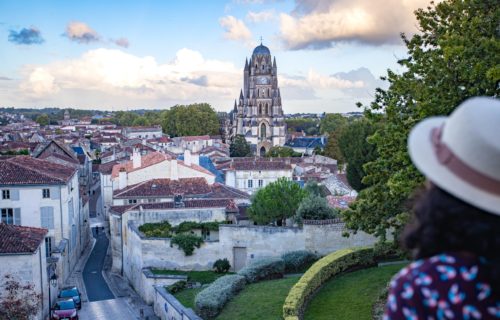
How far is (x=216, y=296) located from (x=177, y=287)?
516cm

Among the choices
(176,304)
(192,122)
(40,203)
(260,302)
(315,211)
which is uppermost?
(192,122)

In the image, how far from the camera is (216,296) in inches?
740

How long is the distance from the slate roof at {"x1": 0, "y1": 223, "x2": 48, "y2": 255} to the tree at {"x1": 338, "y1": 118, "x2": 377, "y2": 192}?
19045 millimetres

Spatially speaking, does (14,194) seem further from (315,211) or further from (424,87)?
(424,87)

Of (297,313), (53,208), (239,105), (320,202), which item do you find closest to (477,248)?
(297,313)

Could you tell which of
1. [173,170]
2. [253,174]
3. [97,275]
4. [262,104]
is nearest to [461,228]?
[97,275]

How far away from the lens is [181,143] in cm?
9419

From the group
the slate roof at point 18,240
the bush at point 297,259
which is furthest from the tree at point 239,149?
the slate roof at point 18,240

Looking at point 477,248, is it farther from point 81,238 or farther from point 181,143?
point 181,143

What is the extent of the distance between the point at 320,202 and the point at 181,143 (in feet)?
229

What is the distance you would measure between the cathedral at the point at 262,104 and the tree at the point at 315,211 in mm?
81297

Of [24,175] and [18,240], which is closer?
[18,240]

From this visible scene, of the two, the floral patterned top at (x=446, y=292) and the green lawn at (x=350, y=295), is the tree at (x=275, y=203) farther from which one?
the floral patterned top at (x=446, y=292)

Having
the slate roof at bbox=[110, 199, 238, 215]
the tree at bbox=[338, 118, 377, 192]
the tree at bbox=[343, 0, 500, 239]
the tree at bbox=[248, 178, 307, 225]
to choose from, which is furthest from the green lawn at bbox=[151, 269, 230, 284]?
the tree at bbox=[338, 118, 377, 192]
